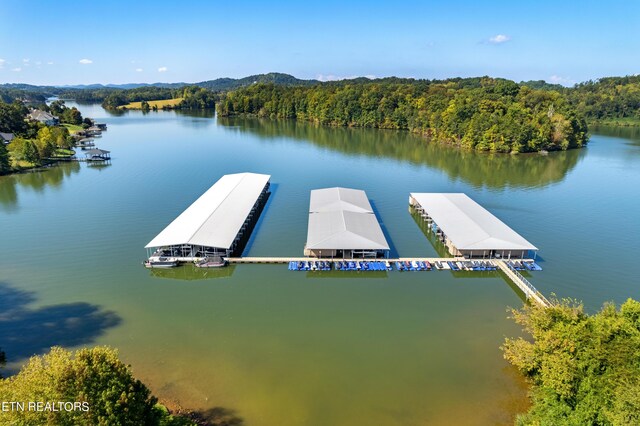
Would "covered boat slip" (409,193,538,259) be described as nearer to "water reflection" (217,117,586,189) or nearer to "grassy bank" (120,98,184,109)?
"water reflection" (217,117,586,189)

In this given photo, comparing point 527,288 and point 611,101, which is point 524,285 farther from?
point 611,101

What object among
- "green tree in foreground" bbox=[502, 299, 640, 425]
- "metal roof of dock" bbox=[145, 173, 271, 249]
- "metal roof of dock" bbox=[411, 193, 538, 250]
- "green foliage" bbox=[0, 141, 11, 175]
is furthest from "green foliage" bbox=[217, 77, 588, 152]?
"green foliage" bbox=[0, 141, 11, 175]

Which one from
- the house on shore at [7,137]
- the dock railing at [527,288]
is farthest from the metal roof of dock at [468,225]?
the house on shore at [7,137]

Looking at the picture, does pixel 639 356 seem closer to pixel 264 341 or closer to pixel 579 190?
pixel 264 341

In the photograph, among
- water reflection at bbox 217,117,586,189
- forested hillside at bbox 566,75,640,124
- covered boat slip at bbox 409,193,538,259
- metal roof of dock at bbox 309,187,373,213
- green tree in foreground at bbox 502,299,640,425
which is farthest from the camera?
forested hillside at bbox 566,75,640,124

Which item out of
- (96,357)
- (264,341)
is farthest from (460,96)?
(96,357)

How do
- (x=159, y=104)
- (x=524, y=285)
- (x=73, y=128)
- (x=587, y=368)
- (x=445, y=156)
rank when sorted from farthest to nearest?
(x=159, y=104) → (x=73, y=128) → (x=445, y=156) → (x=524, y=285) → (x=587, y=368)

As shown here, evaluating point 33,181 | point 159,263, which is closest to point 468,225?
point 159,263

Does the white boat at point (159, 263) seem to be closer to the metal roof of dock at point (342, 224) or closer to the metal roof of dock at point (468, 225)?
the metal roof of dock at point (342, 224)
